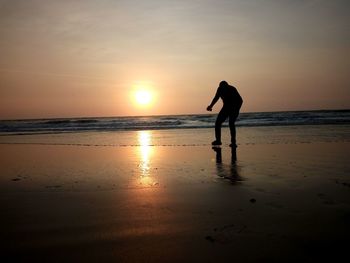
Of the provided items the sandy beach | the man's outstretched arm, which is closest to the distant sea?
the man's outstretched arm

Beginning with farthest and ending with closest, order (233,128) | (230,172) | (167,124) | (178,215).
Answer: (167,124), (233,128), (230,172), (178,215)

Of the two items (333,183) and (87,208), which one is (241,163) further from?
(87,208)

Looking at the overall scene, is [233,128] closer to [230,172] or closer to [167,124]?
[230,172]

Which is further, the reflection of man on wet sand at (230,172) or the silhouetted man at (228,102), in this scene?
the silhouetted man at (228,102)

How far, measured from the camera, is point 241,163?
17.7 ft

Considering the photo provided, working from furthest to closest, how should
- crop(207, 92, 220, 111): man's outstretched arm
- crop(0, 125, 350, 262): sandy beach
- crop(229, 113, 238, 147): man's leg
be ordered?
crop(207, 92, 220, 111): man's outstretched arm → crop(229, 113, 238, 147): man's leg → crop(0, 125, 350, 262): sandy beach

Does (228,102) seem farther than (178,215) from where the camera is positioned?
Yes

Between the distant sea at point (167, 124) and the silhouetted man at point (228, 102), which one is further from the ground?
the silhouetted man at point (228, 102)

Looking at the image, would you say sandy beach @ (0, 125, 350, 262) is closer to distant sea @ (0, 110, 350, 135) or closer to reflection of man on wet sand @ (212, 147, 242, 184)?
reflection of man on wet sand @ (212, 147, 242, 184)

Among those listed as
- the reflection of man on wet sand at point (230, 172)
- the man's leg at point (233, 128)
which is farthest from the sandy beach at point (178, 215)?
the man's leg at point (233, 128)

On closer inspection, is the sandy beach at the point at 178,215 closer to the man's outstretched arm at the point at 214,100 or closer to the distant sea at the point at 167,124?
the man's outstretched arm at the point at 214,100

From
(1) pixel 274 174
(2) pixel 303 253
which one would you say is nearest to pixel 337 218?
(2) pixel 303 253

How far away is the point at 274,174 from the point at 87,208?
2.51 metres

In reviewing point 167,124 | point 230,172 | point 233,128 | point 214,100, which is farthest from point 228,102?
point 167,124
